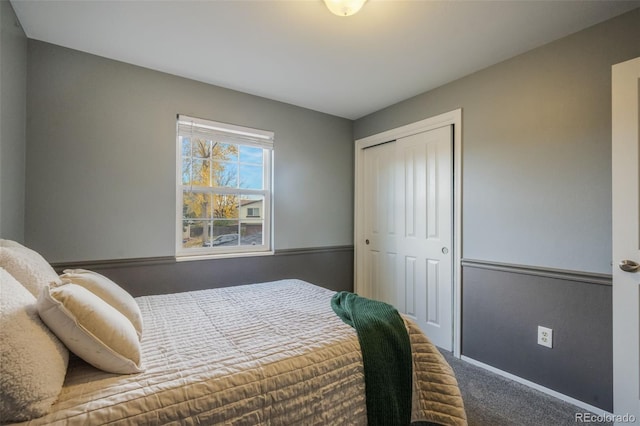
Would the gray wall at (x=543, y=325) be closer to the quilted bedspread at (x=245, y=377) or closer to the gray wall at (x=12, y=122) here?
the quilted bedspread at (x=245, y=377)

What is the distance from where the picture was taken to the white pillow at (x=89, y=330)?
0.93 metres

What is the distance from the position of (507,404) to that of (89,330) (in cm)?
233

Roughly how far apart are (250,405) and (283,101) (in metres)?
2.75

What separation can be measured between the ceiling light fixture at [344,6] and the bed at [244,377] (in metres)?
1.70

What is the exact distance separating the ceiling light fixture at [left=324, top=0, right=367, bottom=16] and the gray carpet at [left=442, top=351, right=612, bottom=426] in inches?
96.2

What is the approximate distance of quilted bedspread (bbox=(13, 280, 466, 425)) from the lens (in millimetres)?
888

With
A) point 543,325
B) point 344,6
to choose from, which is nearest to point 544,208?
point 543,325

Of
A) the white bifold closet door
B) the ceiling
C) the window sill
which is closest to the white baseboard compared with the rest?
the white bifold closet door

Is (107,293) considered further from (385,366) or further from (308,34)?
(308,34)

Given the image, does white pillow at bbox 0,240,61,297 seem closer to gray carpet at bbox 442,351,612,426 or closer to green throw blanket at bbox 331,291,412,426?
green throw blanket at bbox 331,291,412,426

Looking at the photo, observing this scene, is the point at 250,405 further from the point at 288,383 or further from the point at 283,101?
the point at 283,101

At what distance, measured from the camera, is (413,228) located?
115 inches

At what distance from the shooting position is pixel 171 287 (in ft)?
7.97

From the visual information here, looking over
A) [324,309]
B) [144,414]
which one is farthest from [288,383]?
[324,309]
